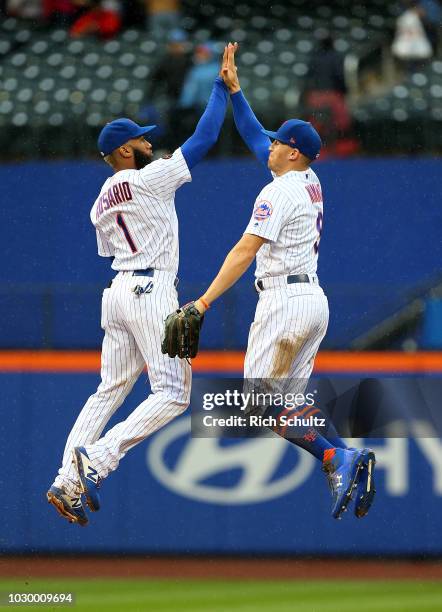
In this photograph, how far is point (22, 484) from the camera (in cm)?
669

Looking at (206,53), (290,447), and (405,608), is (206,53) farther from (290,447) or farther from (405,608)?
(405,608)

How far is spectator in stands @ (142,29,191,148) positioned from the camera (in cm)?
690

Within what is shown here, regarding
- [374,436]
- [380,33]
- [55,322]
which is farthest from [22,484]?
[380,33]

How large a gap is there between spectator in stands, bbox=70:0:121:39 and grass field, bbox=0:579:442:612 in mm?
3309

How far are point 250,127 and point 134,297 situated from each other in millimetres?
729

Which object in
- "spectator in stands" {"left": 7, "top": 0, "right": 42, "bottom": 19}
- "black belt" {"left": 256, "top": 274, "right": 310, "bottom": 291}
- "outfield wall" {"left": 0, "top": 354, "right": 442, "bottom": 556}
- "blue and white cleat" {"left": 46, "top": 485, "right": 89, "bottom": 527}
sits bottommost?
"outfield wall" {"left": 0, "top": 354, "right": 442, "bottom": 556}

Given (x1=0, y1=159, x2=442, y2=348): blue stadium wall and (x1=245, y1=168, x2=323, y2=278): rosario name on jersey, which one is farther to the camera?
(x1=0, y1=159, x2=442, y2=348): blue stadium wall

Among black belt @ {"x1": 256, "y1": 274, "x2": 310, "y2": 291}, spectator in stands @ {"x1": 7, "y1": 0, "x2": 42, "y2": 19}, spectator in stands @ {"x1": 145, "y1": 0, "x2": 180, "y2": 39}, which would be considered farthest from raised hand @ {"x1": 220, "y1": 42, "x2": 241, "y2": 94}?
spectator in stands @ {"x1": 7, "y1": 0, "x2": 42, "y2": 19}

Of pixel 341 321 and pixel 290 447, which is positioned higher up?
pixel 341 321

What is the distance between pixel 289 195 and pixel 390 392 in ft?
7.61

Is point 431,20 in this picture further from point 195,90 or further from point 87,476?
point 87,476

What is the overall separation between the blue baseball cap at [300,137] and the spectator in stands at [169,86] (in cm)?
265

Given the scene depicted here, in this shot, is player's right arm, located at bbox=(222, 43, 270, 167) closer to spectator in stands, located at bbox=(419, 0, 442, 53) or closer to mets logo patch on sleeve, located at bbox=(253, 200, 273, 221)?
mets logo patch on sleeve, located at bbox=(253, 200, 273, 221)

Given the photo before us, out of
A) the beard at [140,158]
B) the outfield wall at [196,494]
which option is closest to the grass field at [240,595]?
the outfield wall at [196,494]
